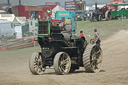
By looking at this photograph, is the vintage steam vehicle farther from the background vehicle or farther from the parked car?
the background vehicle

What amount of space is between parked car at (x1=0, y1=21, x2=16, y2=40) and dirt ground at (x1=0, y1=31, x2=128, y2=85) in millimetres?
6987

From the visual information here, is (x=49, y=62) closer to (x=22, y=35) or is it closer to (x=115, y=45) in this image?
(x=115, y=45)

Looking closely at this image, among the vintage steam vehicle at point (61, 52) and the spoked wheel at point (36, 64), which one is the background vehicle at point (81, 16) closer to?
the vintage steam vehicle at point (61, 52)

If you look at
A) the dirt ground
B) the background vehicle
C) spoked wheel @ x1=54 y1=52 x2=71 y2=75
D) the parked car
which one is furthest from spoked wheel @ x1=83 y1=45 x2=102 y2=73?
the background vehicle

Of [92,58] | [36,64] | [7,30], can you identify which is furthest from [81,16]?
[36,64]

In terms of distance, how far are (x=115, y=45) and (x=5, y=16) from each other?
15362 millimetres

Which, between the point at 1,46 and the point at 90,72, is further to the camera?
the point at 1,46

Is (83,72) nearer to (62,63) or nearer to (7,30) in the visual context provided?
(62,63)

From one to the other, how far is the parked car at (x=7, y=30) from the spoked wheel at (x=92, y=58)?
1788cm

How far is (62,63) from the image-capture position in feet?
36.2

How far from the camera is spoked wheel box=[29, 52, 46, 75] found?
1133 centimetres

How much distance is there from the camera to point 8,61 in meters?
19.9

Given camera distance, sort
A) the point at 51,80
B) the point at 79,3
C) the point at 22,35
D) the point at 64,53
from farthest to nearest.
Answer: the point at 79,3 < the point at 22,35 < the point at 64,53 < the point at 51,80

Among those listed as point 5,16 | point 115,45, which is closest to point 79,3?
point 5,16
